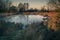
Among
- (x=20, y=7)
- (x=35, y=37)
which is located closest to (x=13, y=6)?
(x=20, y=7)

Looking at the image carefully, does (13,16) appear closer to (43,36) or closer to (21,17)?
(21,17)

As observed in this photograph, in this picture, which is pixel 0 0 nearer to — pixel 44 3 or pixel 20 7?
pixel 20 7

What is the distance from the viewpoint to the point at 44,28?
224 centimetres

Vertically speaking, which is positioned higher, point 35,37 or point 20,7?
point 20,7

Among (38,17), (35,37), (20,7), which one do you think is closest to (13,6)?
(20,7)

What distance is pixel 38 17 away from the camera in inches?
88.5

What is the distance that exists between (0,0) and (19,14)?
360mm

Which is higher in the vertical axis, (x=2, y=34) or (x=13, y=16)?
(x=13, y=16)

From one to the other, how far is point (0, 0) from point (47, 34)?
Answer: 884mm

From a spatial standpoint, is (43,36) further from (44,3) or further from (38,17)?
(44,3)

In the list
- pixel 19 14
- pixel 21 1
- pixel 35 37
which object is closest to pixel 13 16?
pixel 19 14

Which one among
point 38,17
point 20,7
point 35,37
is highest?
point 20,7

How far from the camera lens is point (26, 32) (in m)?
2.22

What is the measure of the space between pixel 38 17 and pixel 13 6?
421mm
